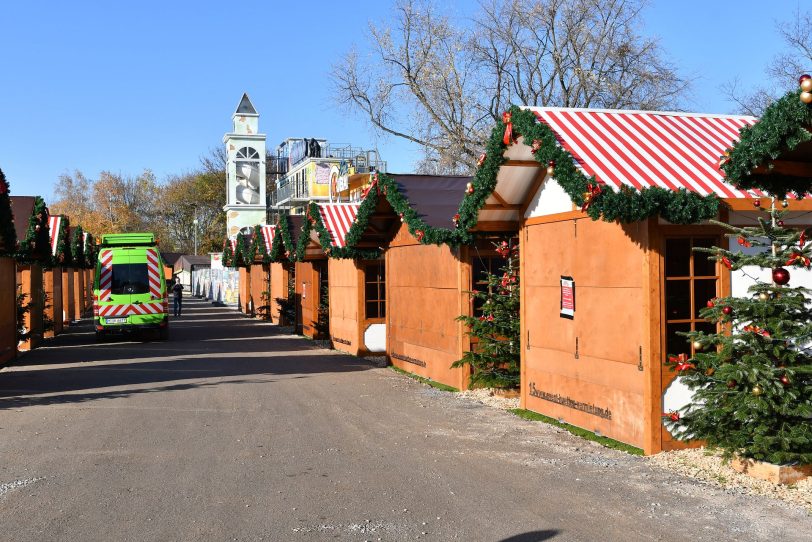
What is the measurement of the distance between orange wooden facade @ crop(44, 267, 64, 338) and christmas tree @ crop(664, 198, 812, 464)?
22697mm

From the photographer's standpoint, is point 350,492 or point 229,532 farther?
point 350,492

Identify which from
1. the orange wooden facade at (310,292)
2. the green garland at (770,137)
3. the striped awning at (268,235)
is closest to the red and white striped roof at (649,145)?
the green garland at (770,137)

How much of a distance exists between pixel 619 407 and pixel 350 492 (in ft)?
11.4

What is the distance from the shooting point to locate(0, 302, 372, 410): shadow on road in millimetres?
14922

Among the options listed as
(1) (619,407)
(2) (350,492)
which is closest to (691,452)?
(1) (619,407)

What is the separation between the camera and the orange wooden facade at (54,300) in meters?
28.0

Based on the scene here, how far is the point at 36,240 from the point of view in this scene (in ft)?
69.2

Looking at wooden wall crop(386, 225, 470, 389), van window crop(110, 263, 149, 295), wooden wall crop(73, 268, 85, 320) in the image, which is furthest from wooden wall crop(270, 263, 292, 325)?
wooden wall crop(386, 225, 470, 389)

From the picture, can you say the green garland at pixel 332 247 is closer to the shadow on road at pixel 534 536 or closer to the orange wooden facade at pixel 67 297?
the shadow on road at pixel 534 536

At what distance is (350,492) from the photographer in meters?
7.54

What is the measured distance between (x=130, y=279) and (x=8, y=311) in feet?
17.8

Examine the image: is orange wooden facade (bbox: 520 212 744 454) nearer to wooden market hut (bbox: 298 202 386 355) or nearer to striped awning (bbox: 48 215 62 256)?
wooden market hut (bbox: 298 202 386 355)

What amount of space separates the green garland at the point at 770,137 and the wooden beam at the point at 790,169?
0.12m

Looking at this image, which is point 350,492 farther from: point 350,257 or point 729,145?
point 350,257
